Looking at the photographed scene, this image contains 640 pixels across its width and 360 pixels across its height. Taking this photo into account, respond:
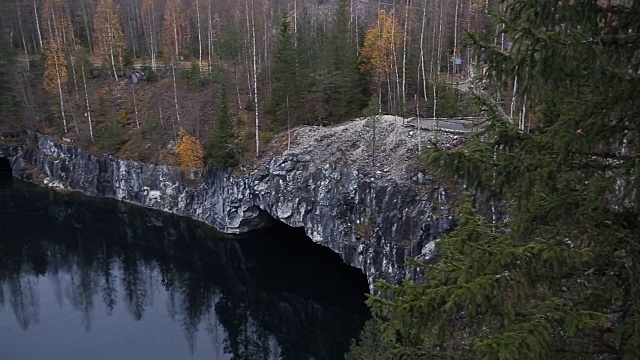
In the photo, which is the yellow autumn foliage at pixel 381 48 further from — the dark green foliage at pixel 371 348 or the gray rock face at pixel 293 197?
the dark green foliage at pixel 371 348

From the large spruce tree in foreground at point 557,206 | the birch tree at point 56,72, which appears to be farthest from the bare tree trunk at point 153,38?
the large spruce tree in foreground at point 557,206

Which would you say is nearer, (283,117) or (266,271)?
(266,271)

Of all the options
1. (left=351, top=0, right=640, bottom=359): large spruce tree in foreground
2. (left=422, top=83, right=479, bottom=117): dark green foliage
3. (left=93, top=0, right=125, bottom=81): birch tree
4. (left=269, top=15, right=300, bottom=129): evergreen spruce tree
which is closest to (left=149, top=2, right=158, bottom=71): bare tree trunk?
(left=93, top=0, right=125, bottom=81): birch tree

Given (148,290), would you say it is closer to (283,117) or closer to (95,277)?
(95,277)

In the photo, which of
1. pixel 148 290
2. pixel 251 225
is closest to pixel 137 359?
pixel 148 290

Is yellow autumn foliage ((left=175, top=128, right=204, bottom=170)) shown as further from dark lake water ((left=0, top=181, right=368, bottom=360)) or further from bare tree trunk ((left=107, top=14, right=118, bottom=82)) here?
bare tree trunk ((left=107, top=14, right=118, bottom=82))

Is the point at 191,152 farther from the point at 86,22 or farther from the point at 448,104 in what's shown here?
the point at 86,22
